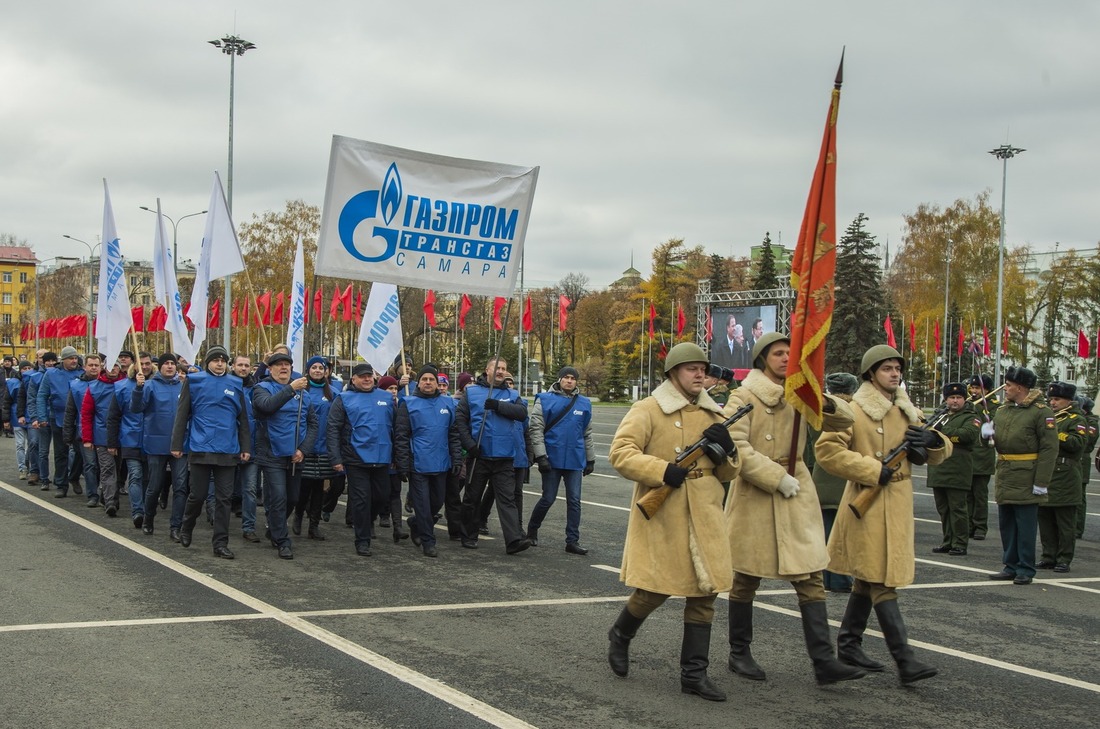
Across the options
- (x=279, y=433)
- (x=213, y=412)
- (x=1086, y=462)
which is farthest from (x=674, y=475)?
(x=1086, y=462)

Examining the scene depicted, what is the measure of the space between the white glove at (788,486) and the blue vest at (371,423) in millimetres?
5429

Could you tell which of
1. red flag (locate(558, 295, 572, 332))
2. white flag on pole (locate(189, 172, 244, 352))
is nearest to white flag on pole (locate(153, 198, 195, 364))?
white flag on pole (locate(189, 172, 244, 352))

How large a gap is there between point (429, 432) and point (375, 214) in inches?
87.4

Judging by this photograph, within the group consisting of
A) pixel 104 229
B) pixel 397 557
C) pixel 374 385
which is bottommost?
pixel 397 557

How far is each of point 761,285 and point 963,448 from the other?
6262 centimetres

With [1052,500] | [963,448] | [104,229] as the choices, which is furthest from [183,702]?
[104,229]

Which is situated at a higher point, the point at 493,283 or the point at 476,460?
the point at 493,283

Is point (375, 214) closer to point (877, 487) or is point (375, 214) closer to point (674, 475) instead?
point (674, 475)

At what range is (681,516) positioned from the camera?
19.2 feet

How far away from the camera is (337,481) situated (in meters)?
12.4

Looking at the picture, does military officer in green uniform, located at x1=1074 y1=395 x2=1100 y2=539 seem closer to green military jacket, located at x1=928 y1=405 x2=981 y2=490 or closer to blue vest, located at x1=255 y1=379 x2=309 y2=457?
green military jacket, located at x1=928 y1=405 x2=981 y2=490

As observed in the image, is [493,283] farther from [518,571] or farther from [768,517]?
[768,517]

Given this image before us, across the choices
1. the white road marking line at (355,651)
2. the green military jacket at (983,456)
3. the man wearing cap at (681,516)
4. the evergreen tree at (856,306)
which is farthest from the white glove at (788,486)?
the evergreen tree at (856,306)

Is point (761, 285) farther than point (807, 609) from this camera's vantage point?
Yes
